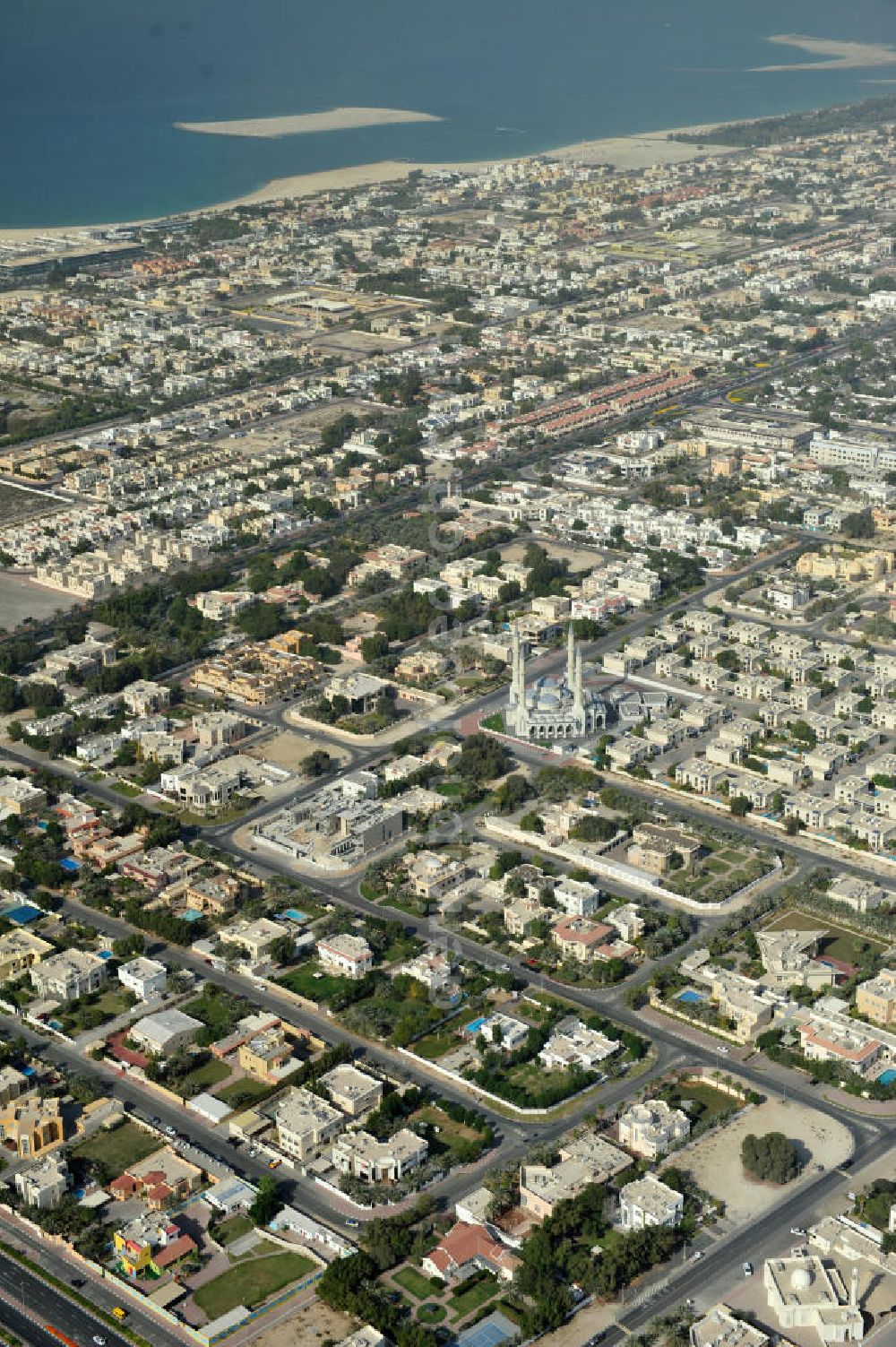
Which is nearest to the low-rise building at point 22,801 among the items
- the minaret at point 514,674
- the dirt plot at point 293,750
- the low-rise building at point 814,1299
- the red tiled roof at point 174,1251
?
the dirt plot at point 293,750

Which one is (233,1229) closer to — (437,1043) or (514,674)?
(437,1043)

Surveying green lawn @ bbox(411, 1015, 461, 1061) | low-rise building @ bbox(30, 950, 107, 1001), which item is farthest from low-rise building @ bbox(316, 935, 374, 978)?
low-rise building @ bbox(30, 950, 107, 1001)

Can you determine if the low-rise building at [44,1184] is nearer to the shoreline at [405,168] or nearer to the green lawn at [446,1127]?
the green lawn at [446,1127]

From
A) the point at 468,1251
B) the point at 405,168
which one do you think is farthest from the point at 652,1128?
the point at 405,168

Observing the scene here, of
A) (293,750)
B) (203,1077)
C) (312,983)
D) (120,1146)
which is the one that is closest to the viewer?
(120,1146)

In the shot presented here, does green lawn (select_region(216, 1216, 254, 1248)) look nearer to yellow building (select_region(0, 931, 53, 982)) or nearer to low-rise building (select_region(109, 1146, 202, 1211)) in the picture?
low-rise building (select_region(109, 1146, 202, 1211))

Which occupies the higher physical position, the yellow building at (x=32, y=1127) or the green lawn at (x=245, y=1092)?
the yellow building at (x=32, y=1127)
